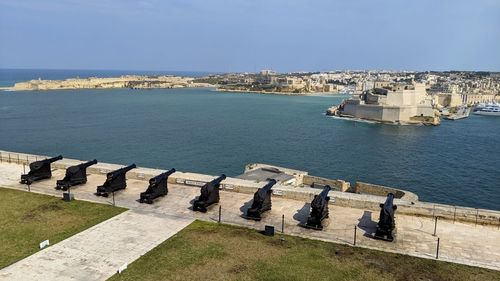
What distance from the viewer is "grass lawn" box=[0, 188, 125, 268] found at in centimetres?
973

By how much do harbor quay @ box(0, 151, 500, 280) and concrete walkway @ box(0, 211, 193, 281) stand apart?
12 cm

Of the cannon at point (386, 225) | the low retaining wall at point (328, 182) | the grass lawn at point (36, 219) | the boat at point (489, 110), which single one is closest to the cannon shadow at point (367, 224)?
the cannon at point (386, 225)

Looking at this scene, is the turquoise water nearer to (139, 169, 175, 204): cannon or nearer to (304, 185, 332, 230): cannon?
(139, 169, 175, 204): cannon

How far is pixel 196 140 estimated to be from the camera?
45719 mm

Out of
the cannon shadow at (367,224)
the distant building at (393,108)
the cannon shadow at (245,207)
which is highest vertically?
the cannon shadow at (245,207)

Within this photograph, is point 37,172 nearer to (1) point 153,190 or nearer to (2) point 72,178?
(2) point 72,178

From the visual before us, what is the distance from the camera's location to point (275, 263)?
9.05m

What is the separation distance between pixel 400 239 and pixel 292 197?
155 inches

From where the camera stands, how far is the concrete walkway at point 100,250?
8.47 metres

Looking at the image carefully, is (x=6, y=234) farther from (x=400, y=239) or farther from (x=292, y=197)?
(x=400, y=239)

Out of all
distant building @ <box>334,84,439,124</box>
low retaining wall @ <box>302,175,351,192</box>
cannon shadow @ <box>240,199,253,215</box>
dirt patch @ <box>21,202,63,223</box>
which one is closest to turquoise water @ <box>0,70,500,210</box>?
distant building @ <box>334,84,439,124</box>

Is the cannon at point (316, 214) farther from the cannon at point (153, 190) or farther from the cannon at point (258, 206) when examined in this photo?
the cannon at point (153, 190)

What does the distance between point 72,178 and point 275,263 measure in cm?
868

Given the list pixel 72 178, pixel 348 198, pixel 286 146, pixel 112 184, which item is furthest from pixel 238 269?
pixel 286 146
